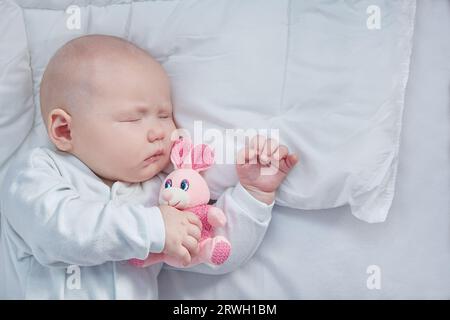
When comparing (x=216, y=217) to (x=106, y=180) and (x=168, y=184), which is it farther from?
(x=106, y=180)

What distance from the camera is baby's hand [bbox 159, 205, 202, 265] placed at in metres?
1.01

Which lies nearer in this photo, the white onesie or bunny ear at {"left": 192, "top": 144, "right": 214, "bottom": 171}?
the white onesie

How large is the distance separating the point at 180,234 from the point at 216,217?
0.08 m

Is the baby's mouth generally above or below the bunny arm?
above

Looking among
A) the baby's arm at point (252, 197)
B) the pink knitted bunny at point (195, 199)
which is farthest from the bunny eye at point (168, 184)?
the baby's arm at point (252, 197)

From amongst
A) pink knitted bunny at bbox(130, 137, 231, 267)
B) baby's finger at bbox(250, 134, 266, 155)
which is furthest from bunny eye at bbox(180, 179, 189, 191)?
baby's finger at bbox(250, 134, 266, 155)

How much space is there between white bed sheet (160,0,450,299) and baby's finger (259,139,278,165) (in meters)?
0.12

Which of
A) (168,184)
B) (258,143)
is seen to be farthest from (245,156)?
(168,184)

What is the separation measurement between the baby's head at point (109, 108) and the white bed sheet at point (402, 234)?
0.25m

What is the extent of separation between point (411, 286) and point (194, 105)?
0.46 metres

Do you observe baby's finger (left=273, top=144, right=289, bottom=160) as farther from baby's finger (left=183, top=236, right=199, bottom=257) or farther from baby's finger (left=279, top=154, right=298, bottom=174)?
baby's finger (left=183, top=236, right=199, bottom=257)

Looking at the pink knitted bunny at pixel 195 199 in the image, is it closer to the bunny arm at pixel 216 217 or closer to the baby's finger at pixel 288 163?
the bunny arm at pixel 216 217
